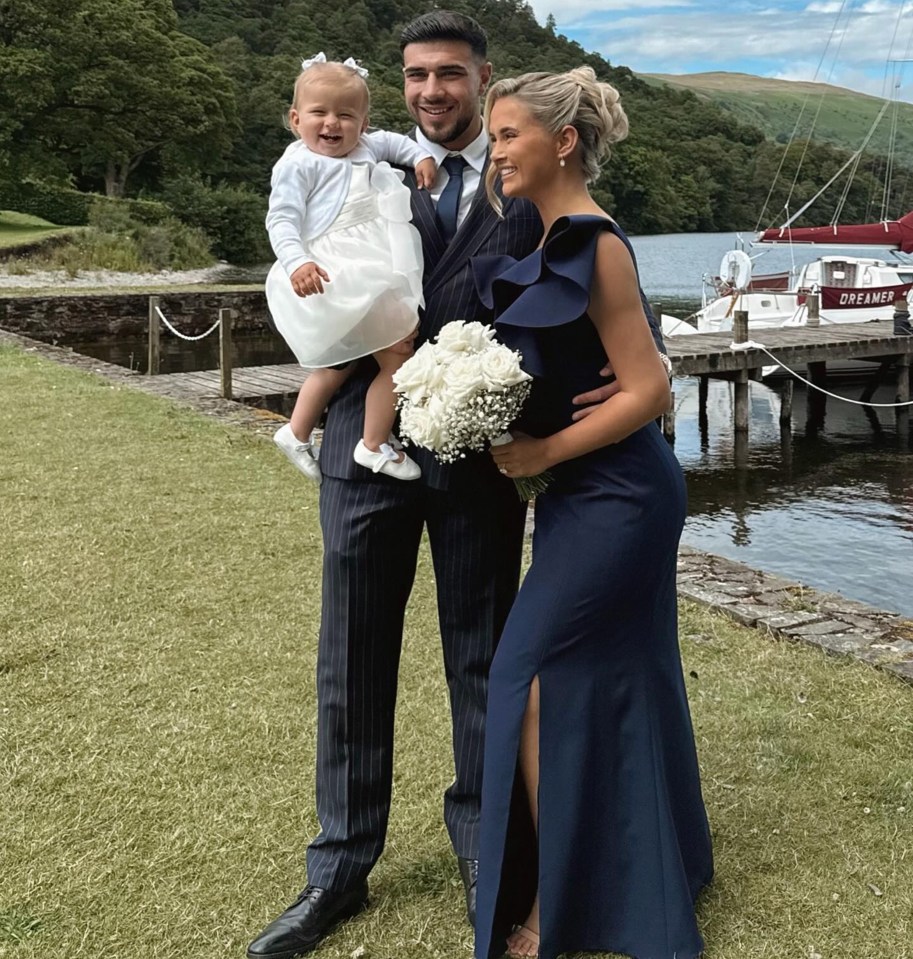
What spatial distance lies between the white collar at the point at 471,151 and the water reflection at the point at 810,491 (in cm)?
871

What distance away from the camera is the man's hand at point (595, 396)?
7.52 feet

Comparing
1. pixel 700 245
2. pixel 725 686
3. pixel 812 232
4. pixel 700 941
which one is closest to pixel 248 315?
pixel 812 232

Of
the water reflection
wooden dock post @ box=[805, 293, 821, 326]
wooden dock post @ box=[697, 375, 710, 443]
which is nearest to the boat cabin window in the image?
the water reflection

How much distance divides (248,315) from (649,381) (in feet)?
79.0

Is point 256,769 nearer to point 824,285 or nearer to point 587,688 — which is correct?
point 587,688

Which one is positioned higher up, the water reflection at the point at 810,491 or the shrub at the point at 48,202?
the shrub at the point at 48,202

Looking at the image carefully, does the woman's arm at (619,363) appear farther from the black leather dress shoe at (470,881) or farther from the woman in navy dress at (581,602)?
the black leather dress shoe at (470,881)

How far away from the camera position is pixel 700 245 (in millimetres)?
80000

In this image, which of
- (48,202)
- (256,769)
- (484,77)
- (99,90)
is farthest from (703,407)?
(99,90)

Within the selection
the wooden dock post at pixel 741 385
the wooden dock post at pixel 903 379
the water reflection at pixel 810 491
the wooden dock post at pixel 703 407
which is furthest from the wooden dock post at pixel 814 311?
the wooden dock post at pixel 741 385

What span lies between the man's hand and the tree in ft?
146

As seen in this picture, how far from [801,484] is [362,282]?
14552 millimetres

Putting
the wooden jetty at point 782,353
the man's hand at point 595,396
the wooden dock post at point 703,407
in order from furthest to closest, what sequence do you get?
the wooden dock post at point 703,407 < the wooden jetty at point 782,353 < the man's hand at point 595,396

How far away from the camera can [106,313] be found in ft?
74.0
